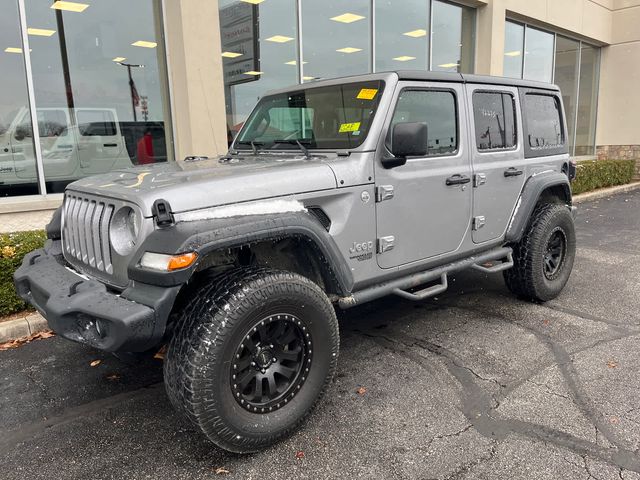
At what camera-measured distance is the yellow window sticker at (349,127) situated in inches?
131

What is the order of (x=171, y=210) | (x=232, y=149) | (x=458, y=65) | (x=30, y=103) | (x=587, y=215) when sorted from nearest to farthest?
(x=171, y=210), (x=232, y=149), (x=30, y=103), (x=587, y=215), (x=458, y=65)

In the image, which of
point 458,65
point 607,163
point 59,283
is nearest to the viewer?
point 59,283

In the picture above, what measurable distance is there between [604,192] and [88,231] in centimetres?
1272

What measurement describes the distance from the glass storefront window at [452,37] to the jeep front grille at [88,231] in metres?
10.0

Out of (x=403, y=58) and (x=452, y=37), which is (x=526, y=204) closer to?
(x=403, y=58)

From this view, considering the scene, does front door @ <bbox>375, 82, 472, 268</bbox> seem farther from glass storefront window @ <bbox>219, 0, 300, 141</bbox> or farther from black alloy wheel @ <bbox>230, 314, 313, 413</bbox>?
glass storefront window @ <bbox>219, 0, 300, 141</bbox>

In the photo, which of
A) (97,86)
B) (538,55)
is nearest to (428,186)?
(97,86)

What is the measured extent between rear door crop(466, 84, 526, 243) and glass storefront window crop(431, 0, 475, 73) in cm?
772

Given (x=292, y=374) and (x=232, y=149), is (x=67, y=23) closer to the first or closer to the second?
(x=232, y=149)

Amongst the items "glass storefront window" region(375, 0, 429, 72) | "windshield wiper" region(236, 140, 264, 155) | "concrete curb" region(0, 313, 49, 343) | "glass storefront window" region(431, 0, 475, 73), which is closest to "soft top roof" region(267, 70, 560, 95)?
"windshield wiper" region(236, 140, 264, 155)

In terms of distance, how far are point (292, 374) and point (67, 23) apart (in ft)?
21.9

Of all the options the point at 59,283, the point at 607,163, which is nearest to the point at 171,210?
the point at 59,283

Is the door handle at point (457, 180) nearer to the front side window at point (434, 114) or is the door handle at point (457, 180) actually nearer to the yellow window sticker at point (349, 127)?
the front side window at point (434, 114)

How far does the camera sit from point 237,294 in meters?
2.46
